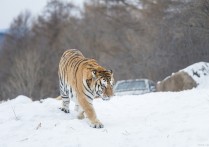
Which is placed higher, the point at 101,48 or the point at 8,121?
the point at 101,48

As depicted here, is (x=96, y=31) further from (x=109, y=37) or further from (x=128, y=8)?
(x=128, y=8)

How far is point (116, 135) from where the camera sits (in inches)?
296

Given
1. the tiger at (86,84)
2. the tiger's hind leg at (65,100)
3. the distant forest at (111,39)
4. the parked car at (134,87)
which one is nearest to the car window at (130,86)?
the parked car at (134,87)

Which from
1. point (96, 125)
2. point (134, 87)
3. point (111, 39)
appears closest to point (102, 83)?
point (96, 125)

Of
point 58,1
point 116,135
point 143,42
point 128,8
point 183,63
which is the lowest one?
point 116,135


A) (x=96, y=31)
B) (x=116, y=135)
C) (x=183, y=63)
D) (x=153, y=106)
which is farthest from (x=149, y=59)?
(x=116, y=135)

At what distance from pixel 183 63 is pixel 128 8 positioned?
16701mm

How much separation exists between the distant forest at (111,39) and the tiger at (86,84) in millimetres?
10071

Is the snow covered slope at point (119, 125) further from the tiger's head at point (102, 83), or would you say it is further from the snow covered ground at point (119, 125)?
the tiger's head at point (102, 83)

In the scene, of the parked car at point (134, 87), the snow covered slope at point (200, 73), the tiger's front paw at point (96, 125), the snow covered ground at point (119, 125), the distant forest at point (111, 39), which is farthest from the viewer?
the distant forest at point (111, 39)

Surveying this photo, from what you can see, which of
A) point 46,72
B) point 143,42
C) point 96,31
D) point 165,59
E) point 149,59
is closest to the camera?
point 165,59

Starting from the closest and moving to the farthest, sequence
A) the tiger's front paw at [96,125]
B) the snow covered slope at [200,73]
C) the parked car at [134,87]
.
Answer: the tiger's front paw at [96,125], the snow covered slope at [200,73], the parked car at [134,87]

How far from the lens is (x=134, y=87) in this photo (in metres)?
20.6

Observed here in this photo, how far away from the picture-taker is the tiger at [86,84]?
28.3 feet
